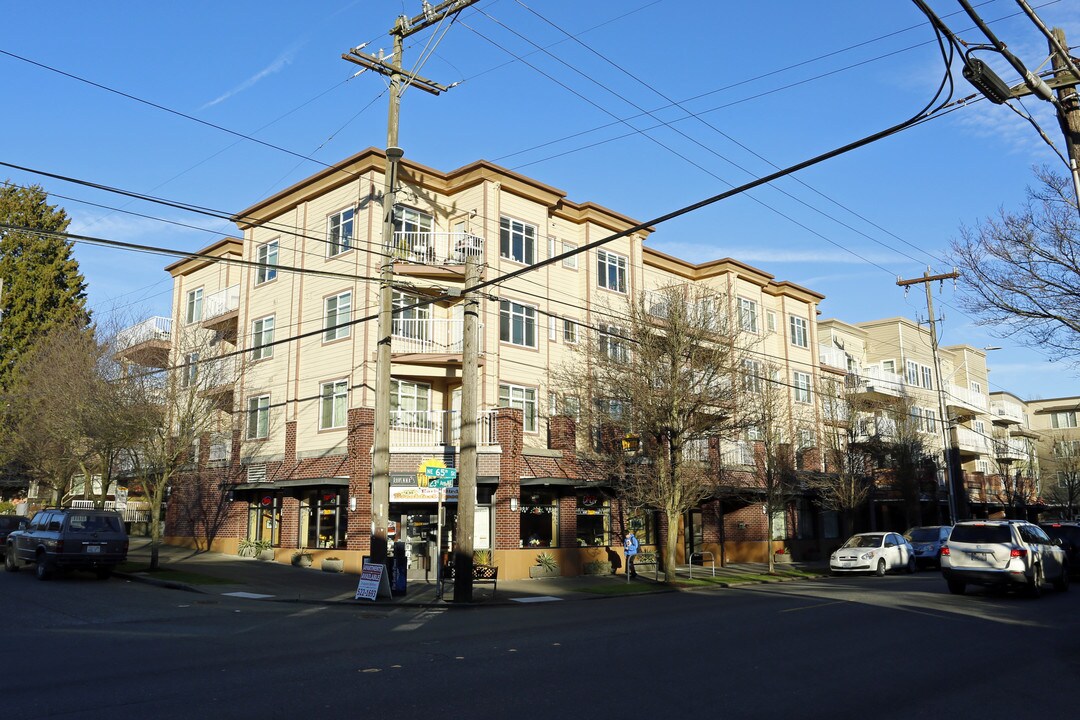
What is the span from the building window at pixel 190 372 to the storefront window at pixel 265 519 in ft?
17.5

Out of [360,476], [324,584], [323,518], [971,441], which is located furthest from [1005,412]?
[324,584]

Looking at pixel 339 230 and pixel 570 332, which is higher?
pixel 339 230

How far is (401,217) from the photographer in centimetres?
2809

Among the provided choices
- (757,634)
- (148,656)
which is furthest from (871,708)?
(148,656)

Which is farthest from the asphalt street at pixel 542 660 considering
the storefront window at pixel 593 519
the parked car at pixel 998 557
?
the storefront window at pixel 593 519

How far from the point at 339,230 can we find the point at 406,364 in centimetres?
575

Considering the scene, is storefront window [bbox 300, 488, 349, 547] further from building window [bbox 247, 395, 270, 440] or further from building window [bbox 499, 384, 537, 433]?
building window [bbox 499, 384, 537, 433]

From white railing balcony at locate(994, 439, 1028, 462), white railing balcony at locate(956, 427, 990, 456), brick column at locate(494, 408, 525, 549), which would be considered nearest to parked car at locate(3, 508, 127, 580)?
brick column at locate(494, 408, 525, 549)

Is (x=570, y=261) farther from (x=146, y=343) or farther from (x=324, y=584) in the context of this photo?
(x=146, y=343)

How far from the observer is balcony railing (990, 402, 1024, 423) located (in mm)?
Result: 62031

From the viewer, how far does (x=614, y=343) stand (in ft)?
86.8

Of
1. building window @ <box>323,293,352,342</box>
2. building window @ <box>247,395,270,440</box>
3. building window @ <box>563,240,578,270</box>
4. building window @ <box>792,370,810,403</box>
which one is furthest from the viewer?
building window @ <box>792,370,810,403</box>

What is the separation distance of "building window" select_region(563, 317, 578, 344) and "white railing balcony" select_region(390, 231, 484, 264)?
15.3 feet

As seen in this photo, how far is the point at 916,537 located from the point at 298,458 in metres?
25.3
